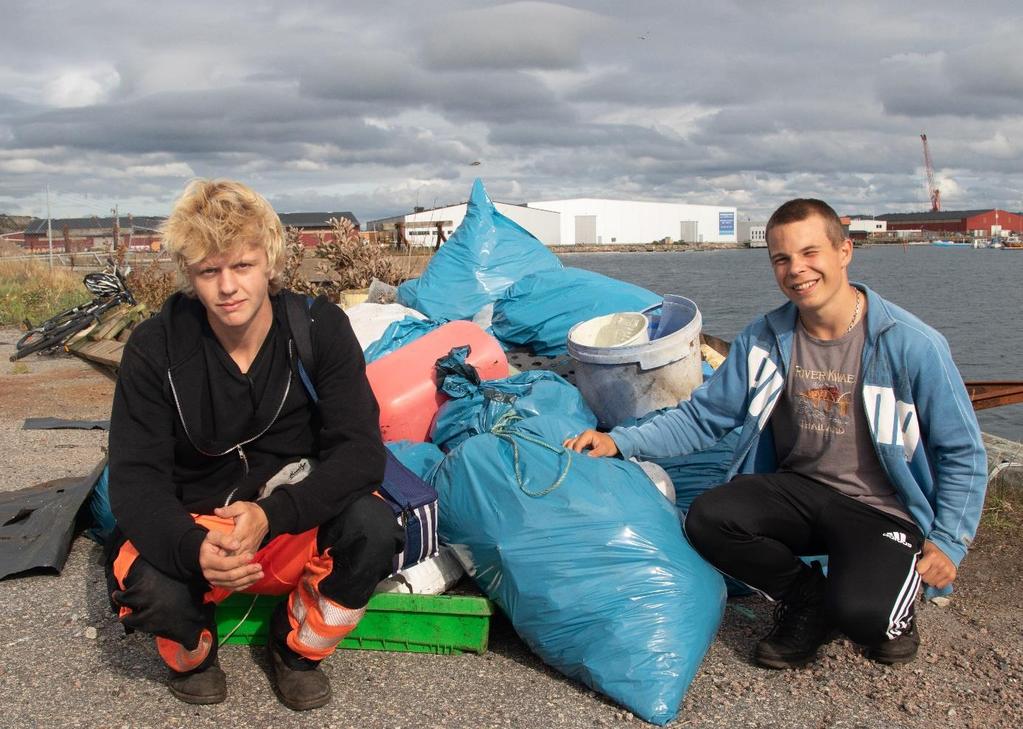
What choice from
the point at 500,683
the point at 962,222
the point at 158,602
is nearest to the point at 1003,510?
the point at 500,683

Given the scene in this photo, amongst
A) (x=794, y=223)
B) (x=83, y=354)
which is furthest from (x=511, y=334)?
(x=83, y=354)

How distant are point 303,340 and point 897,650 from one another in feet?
5.56

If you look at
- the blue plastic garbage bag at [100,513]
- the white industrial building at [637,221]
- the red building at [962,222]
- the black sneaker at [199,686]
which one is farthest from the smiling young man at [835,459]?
the red building at [962,222]

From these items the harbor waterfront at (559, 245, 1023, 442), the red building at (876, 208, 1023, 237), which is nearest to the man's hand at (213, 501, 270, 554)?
the harbor waterfront at (559, 245, 1023, 442)

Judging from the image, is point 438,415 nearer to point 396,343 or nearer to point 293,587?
point 396,343

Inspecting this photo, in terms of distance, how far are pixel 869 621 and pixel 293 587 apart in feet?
4.73

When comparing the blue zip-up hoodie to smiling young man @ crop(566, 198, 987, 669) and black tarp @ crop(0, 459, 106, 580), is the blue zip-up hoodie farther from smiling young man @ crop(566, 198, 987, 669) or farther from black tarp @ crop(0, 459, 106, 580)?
black tarp @ crop(0, 459, 106, 580)

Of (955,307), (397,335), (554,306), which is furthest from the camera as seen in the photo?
(955,307)

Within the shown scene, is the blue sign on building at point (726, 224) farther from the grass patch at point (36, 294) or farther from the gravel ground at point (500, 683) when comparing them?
the gravel ground at point (500, 683)

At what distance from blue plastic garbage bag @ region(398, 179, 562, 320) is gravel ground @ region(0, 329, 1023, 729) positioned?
2584 mm

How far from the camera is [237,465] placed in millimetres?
2279

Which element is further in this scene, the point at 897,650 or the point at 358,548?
the point at 897,650

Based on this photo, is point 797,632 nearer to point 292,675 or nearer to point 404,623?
point 404,623

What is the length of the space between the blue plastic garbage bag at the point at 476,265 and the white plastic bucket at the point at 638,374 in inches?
61.5
